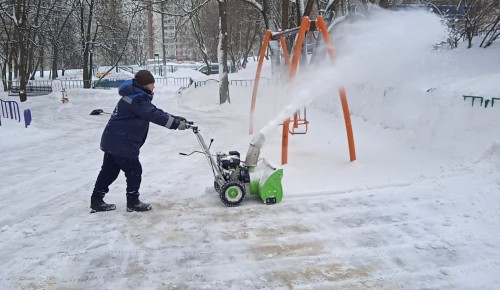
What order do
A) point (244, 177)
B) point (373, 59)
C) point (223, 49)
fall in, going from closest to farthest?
point (244, 177) → point (373, 59) → point (223, 49)

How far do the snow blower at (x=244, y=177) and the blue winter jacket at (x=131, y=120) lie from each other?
397 millimetres

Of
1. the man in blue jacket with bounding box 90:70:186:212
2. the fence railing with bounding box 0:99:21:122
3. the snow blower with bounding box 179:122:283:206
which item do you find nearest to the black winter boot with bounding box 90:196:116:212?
the man in blue jacket with bounding box 90:70:186:212

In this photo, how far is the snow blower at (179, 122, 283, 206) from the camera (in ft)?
17.2

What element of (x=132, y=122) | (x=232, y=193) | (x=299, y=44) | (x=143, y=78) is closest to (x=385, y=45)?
(x=299, y=44)

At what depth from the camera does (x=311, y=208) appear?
5.18 meters

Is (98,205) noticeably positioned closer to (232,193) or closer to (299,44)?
(232,193)

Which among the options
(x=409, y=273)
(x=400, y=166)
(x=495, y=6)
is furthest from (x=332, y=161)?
(x=495, y=6)

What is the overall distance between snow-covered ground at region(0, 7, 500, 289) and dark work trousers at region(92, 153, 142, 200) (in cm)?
30

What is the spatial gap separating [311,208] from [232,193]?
992 millimetres

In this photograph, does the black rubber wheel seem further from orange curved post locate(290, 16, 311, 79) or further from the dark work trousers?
orange curved post locate(290, 16, 311, 79)

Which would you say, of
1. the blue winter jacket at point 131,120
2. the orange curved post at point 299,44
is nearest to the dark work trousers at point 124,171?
the blue winter jacket at point 131,120

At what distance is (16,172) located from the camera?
→ 24.8 feet

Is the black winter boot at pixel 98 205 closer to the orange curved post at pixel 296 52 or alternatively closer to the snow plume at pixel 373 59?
the snow plume at pixel 373 59

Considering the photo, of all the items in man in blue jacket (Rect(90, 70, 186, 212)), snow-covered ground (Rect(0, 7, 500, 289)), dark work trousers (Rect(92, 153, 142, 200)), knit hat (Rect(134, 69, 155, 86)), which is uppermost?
knit hat (Rect(134, 69, 155, 86))
